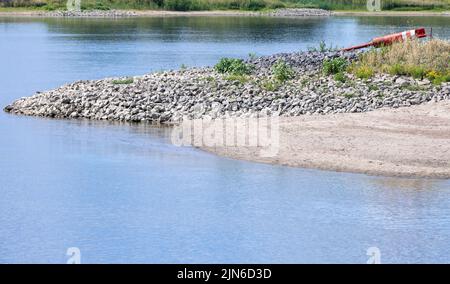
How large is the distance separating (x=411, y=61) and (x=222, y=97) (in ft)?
23.6

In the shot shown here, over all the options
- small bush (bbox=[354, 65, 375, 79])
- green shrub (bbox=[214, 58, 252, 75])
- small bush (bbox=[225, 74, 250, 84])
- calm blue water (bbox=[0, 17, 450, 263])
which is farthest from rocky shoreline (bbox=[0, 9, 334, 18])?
calm blue water (bbox=[0, 17, 450, 263])

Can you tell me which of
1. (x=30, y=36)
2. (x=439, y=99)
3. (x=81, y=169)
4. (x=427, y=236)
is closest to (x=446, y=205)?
(x=427, y=236)

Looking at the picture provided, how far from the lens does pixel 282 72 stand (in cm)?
3981

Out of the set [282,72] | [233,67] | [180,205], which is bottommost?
[180,205]

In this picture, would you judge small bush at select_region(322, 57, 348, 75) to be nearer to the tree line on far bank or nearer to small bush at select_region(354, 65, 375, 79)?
small bush at select_region(354, 65, 375, 79)

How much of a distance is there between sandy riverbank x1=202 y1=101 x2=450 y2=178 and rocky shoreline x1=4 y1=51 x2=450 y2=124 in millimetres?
1278

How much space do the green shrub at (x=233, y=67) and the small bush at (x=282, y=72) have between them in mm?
1068

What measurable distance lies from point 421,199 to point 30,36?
2395 inches

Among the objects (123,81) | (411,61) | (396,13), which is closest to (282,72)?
(411,61)

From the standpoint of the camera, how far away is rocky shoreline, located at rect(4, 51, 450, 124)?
118ft

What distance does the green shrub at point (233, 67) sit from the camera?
4175cm

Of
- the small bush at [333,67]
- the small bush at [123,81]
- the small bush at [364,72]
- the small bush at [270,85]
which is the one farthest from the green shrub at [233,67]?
the small bush at [364,72]

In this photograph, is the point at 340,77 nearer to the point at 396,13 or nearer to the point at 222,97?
the point at 222,97
